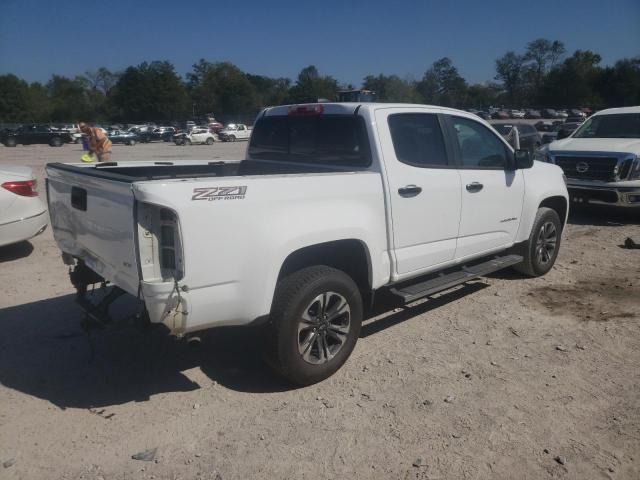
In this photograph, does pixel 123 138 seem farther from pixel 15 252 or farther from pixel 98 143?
pixel 15 252

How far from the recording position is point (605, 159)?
8.93m

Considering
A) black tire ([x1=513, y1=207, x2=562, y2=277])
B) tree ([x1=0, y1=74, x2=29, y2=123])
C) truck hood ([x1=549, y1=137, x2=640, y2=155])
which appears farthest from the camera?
tree ([x1=0, y1=74, x2=29, y2=123])

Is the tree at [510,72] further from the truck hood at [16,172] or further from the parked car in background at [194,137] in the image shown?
the truck hood at [16,172]

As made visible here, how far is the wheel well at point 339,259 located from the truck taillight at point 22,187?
4692 mm

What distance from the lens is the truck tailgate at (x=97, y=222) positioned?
296 centimetres

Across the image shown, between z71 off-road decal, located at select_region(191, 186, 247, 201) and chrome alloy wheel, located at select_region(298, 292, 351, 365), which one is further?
chrome alloy wheel, located at select_region(298, 292, 351, 365)

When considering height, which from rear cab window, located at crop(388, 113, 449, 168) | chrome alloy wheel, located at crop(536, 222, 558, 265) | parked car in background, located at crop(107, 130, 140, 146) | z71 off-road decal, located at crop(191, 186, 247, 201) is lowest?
chrome alloy wheel, located at crop(536, 222, 558, 265)

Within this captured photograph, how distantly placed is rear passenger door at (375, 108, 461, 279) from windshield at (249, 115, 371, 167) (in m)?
0.21

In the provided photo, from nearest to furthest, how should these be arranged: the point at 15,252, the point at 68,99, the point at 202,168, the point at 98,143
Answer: the point at 202,168
the point at 15,252
the point at 98,143
the point at 68,99

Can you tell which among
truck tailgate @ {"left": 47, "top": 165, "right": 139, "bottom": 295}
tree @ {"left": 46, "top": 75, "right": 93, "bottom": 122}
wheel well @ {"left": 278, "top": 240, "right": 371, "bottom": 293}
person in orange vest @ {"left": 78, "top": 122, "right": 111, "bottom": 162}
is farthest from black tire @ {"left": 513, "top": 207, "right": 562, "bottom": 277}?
tree @ {"left": 46, "top": 75, "right": 93, "bottom": 122}

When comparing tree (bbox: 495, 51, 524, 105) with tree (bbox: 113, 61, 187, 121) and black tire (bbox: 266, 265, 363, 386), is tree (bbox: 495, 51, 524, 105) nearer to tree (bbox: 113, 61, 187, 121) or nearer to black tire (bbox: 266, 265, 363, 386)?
tree (bbox: 113, 61, 187, 121)

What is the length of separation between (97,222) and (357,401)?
2079 mm

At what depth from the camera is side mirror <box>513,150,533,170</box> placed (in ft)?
17.0

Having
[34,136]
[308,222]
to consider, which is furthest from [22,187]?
[34,136]
